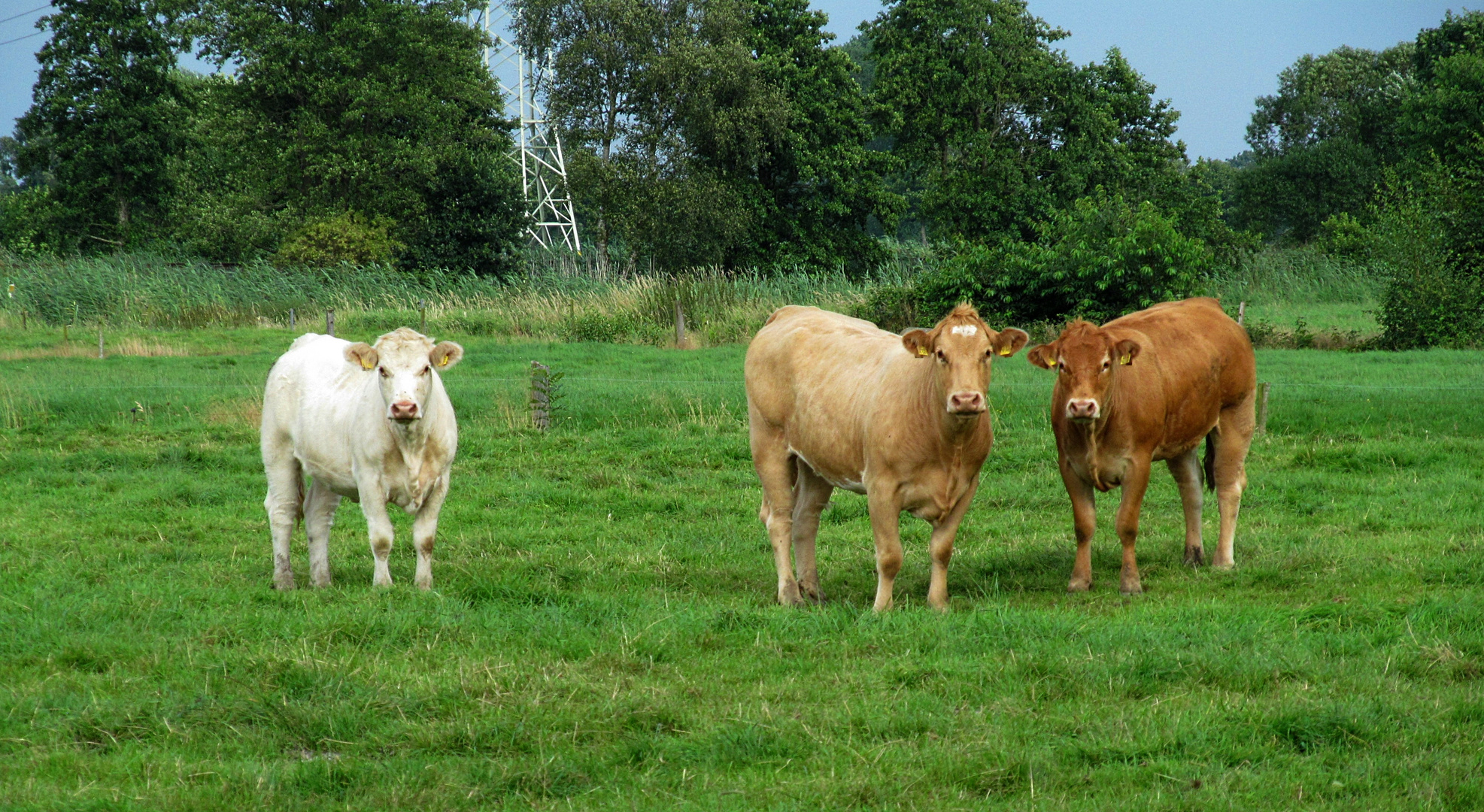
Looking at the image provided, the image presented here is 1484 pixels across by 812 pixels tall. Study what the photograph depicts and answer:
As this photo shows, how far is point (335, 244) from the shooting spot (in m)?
41.4

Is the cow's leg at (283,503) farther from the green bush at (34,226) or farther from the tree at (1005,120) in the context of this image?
the green bush at (34,226)

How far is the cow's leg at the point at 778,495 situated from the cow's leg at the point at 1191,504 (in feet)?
9.89

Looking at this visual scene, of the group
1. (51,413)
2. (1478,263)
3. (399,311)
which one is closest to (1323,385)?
(1478,263)

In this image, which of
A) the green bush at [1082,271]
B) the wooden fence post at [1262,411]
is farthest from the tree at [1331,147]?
the wooden fence post at [1262,411]

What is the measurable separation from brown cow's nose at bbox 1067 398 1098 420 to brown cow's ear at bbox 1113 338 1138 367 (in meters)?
0.54

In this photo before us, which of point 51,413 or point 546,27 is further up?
point 546,27

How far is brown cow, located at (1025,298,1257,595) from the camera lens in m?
8.12

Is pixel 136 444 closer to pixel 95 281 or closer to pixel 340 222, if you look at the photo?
pixel 95 281

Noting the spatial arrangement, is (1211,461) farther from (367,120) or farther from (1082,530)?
(367,120)

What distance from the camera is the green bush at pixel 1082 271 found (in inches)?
955

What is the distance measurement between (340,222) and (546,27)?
9.69m

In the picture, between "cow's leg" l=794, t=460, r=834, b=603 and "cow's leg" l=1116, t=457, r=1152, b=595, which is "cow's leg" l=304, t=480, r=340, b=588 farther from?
"cow's leg" l=1116, t=457, r=1152, b=595

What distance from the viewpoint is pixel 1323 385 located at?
17.2 metres

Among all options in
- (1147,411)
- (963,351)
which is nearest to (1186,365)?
(1147,411)
